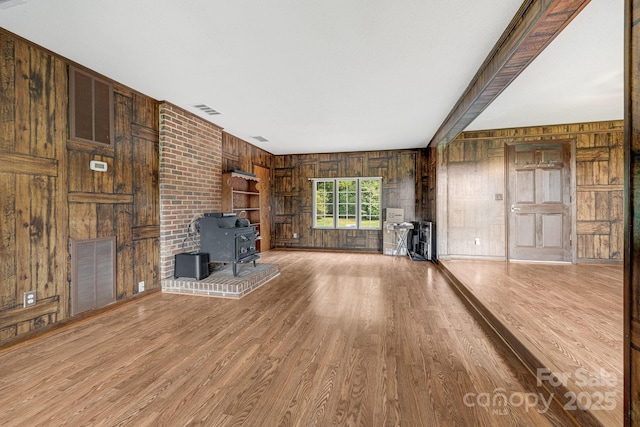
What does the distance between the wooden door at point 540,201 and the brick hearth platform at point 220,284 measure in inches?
190

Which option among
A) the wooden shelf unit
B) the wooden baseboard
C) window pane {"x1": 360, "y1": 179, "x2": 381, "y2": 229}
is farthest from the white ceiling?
window pane {"x1": 360, "y1": 179, "x2": 381, "y2": 229}

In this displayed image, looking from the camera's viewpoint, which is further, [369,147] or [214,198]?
[369,147]

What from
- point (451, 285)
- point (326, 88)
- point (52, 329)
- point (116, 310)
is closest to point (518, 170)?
point (451, 285)

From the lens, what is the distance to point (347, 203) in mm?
7004

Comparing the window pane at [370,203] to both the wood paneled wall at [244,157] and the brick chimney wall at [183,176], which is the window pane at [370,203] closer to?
the wood paneled wall at [244,157]

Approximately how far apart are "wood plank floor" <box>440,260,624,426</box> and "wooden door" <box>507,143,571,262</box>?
58cm

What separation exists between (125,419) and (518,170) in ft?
20.9

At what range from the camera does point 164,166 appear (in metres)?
3.71

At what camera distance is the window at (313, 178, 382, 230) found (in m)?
6.82

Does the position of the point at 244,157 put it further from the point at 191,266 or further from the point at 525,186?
the point at 525,186

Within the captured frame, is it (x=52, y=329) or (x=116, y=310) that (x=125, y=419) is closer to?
(x=52, y=329)

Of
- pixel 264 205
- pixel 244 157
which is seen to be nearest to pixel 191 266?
pixel 244 157

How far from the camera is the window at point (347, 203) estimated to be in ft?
22.4

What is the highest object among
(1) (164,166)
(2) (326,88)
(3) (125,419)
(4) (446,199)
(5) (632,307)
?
(2) (326,88)
